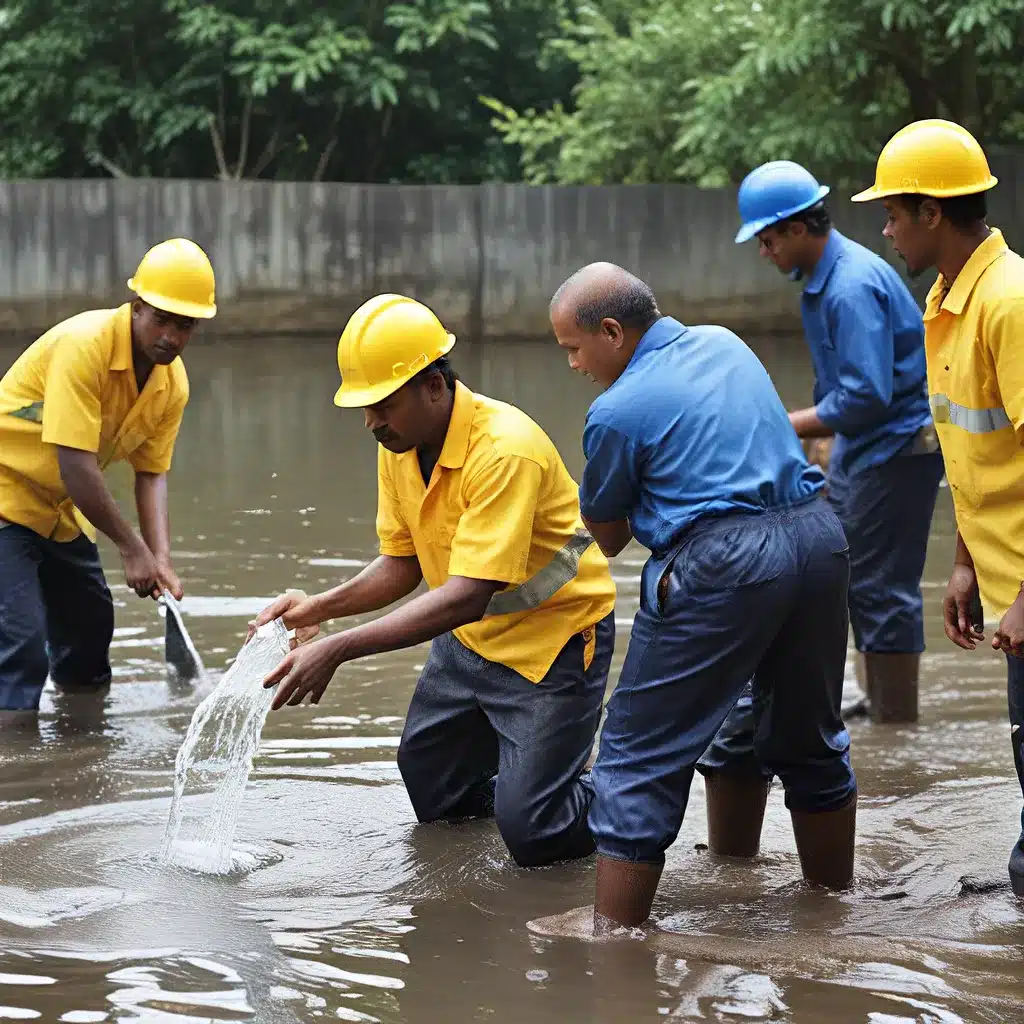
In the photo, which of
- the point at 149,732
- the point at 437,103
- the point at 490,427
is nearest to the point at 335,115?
the point at 437,103

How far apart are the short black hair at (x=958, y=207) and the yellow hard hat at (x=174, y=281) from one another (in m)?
2.62

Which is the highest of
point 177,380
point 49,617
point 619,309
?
point 619,309

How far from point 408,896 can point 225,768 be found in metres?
1.13

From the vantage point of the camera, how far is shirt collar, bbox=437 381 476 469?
175 inches

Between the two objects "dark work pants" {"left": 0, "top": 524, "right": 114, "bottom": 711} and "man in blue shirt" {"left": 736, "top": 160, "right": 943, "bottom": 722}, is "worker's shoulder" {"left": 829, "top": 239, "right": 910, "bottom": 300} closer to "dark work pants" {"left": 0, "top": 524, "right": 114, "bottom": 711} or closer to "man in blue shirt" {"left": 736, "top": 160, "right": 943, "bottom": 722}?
"man in blue shirt" {"left": 736, "top": 160, "right": 943, "bottom": 722}

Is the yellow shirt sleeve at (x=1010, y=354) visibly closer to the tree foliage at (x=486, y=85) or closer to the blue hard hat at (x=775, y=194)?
the blue hard hat at (x=775, y=194)

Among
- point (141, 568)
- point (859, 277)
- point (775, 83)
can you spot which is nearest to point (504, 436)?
point (859, 277)

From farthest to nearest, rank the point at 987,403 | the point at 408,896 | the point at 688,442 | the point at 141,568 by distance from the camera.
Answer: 1. the point at 141,568
2. the point at 408,896
3. the point at 987,403
4. the point at 688,442

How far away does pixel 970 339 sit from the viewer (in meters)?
4.06

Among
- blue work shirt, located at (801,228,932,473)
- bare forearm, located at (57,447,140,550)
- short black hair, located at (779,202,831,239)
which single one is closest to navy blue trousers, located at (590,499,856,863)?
blue work shirt, located at (801,228,932,473)

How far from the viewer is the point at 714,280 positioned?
18.8 metres

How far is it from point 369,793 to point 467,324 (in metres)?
13.9

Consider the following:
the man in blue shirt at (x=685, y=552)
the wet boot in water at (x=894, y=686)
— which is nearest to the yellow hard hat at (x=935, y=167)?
the man in blue shirt at (x=685, y=552)

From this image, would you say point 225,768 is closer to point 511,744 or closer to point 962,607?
point 511,744
